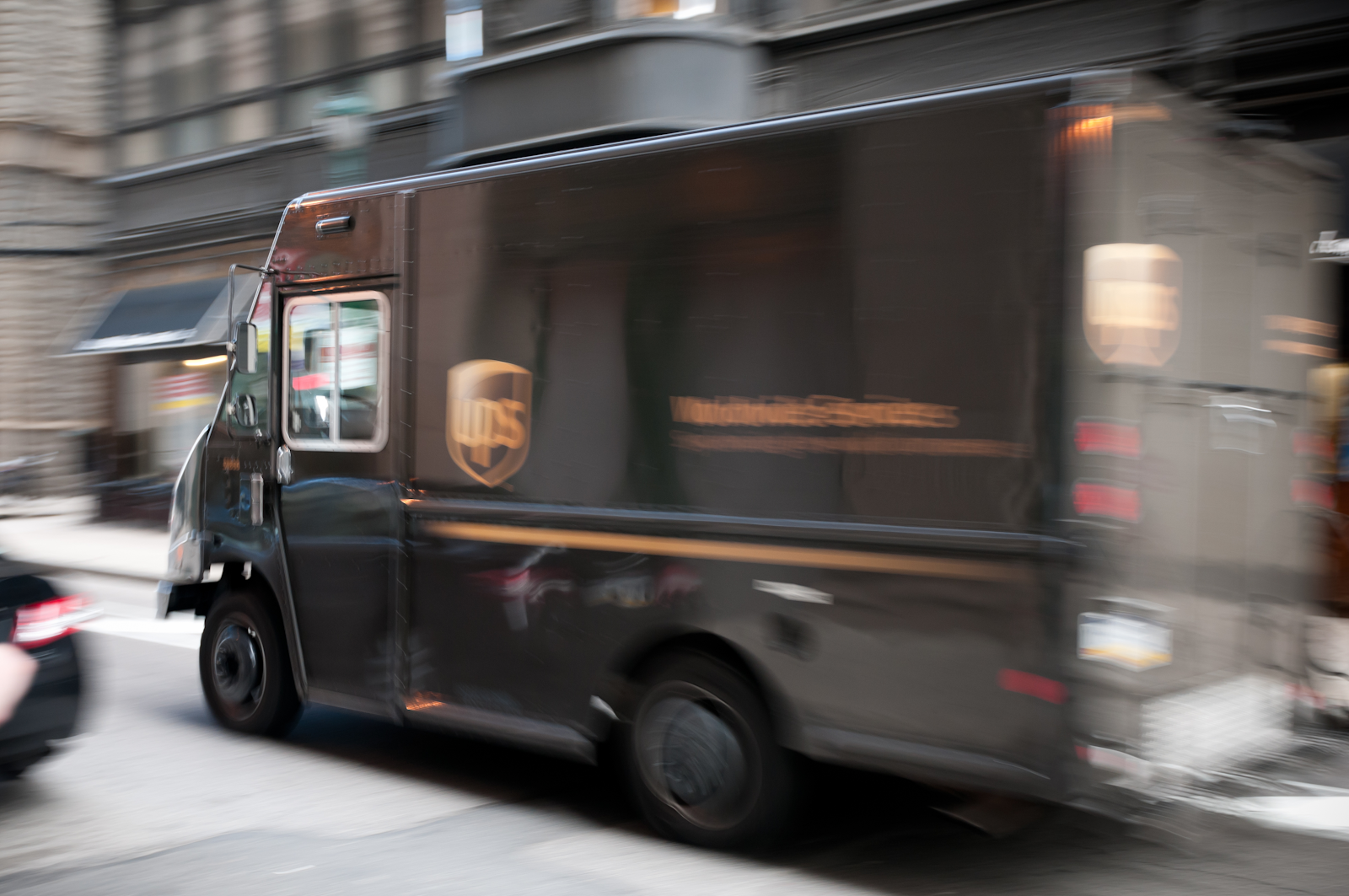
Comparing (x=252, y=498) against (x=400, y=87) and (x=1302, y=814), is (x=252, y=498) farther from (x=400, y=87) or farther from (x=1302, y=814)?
(x=400, y=87)

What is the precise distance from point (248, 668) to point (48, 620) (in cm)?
148

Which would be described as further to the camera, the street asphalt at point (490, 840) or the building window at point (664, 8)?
the building window at point (664, 8)

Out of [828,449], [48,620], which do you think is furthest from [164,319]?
[828,449]

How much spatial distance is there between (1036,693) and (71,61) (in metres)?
23.0

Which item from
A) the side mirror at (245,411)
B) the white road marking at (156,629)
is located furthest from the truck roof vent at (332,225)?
the white road marking at (156,629)

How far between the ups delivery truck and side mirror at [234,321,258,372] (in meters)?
0.25

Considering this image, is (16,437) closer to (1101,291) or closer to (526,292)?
(526,292)

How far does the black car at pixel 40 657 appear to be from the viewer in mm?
5152

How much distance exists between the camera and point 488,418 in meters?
5.52

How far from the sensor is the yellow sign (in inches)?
153

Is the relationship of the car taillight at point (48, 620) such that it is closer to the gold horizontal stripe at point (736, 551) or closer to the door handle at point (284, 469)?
the door handle at point (284, 469)

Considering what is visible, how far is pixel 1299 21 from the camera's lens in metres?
8.86

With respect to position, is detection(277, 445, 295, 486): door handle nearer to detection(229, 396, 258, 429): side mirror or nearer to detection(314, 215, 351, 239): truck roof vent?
detection(229, 396, 258, 429): side mirror

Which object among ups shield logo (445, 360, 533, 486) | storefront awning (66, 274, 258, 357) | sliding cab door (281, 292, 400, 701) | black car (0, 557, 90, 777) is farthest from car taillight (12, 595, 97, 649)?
storefront awning (66, 274, 258, 357)
